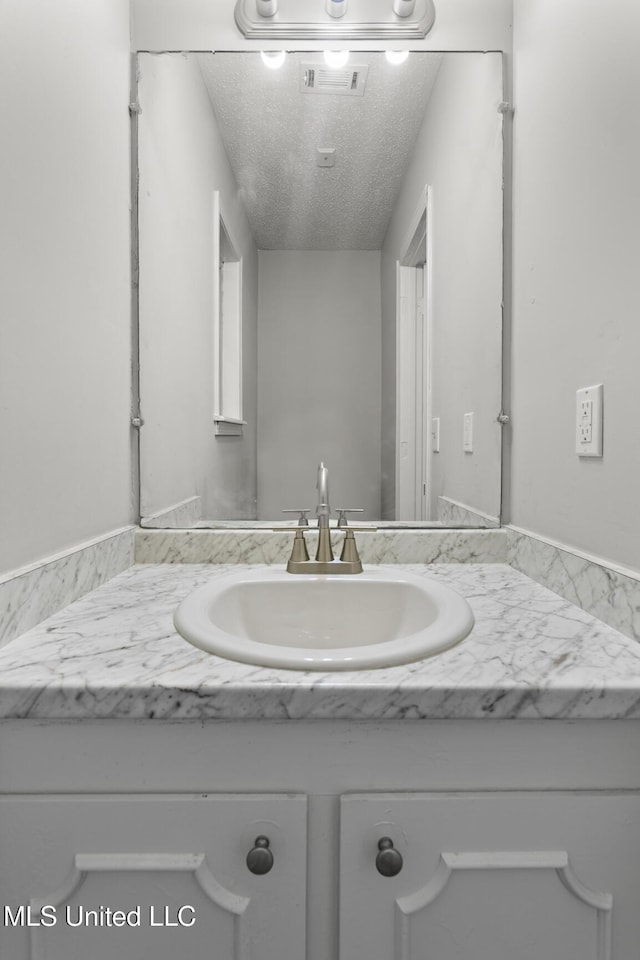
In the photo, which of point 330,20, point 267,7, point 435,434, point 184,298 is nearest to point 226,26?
point 267,7

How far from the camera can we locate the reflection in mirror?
1.25m

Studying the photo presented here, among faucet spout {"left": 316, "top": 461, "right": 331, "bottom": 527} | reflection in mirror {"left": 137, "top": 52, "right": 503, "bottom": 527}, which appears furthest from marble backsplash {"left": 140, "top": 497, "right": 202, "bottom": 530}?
faucet spout {"left": 316, "top": 461, "right": 331, "bottom": 527}

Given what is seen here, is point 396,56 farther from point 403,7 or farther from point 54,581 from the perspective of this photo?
point 54,581

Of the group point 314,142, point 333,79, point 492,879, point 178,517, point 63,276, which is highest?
point 333,79

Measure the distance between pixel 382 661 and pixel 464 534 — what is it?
65cm

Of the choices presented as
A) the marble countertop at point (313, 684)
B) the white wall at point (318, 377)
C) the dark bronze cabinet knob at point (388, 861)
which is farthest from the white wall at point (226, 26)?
the dark bronze cabinet knob at point (388, 861)

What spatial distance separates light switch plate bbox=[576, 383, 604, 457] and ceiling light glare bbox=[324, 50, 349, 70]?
2.94ft

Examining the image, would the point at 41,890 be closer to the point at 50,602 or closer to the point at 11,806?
the point at 11,806

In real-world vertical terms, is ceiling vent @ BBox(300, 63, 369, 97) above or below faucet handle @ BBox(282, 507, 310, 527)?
above

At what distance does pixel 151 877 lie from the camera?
635 mm

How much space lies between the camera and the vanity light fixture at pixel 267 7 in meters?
1.19

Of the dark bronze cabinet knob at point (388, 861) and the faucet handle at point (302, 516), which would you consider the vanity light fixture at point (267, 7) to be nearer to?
the faucet handle at point (302, 516)

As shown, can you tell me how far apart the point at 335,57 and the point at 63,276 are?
80 centimetres

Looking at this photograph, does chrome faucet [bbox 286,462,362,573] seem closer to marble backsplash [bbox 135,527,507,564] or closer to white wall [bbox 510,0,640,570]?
marble backsplash [bbox 135,527,507,564]
